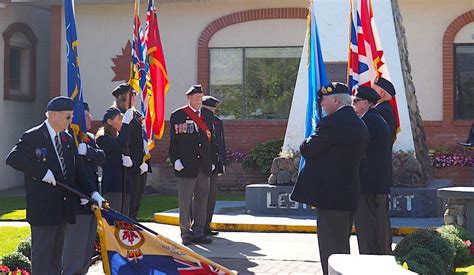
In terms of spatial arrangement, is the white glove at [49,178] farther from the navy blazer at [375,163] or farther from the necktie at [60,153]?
the navy blazer at [375,163]

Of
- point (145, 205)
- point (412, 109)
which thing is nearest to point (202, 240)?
point (145, 205)

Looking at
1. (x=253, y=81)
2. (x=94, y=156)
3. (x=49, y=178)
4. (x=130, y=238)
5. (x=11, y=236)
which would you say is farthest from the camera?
(x=253, y=81)

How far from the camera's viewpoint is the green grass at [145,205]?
14.5 m

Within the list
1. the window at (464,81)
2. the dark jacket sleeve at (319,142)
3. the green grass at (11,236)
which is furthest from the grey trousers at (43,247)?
the window at (464,81)

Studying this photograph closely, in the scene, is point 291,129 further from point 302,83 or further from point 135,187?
point 135,187

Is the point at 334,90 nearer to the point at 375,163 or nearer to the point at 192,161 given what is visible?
the point at 375,163

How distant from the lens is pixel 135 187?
10.2 m

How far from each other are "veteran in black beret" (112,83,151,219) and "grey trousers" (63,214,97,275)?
1.92 meters

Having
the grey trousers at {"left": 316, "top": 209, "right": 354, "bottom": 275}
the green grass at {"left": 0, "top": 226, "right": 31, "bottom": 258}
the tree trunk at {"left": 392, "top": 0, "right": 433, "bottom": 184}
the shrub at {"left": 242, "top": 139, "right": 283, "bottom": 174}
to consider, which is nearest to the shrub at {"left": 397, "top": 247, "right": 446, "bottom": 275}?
the grey trousers at {"left": 316, "top": 209, "right": 354, "bottom": 275}

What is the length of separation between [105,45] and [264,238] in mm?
10158

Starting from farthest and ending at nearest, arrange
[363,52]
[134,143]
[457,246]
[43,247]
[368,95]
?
[363,52], [134,143], [457,246], [368,95], [43,247]

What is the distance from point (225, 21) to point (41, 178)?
13369 millimetres

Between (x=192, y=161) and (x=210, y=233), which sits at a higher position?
(x=192, y=161)

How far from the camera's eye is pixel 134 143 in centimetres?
1014
